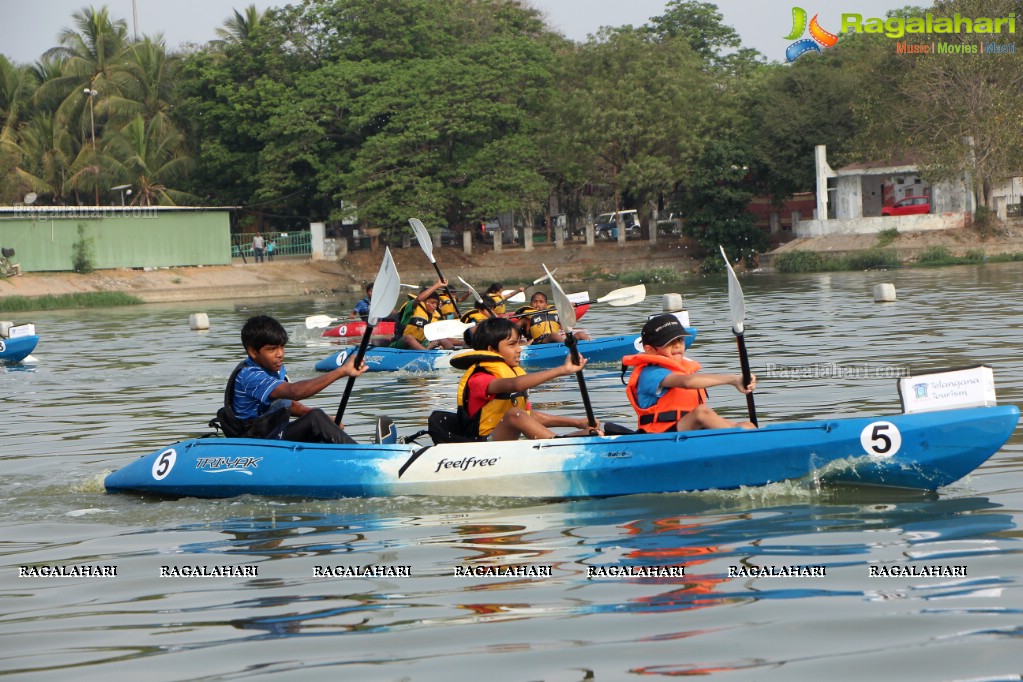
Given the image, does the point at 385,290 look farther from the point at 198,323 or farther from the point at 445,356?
the point at 198,323

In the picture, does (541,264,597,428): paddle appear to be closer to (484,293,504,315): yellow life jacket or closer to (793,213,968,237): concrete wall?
(484,293,504,315): yellow life jacket

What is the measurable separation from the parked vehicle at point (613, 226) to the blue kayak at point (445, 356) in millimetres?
31481

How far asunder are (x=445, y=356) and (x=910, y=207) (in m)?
31.0

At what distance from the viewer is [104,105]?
47250mm

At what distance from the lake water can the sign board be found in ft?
1.83

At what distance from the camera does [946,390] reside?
7.43 meters

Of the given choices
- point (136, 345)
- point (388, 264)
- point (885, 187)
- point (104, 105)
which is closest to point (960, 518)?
point (388, 264)

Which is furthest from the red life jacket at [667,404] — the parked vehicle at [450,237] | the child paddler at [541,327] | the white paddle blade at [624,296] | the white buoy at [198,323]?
the parked vehicle at [450,237]

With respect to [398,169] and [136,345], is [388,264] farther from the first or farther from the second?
[398,169]

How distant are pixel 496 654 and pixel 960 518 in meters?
3.21

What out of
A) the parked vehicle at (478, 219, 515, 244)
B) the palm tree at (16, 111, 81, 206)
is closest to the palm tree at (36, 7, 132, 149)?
the palm tree at (16, 111, 81, 206)

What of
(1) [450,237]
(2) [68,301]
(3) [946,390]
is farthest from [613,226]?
(3) [946,390]

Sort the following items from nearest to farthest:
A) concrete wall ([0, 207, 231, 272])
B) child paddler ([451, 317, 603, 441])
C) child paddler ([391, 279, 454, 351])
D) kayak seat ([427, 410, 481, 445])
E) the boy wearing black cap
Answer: the boy wearing black cap → child paddler ([451, 317, 603, 441]) → kayak seat ([427, 410, 481, 445]) → child paddler ([391, 279, 454, 351]) → concrete wall ([0, 207, 231, 272])

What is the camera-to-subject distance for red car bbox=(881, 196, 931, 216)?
4309cm
